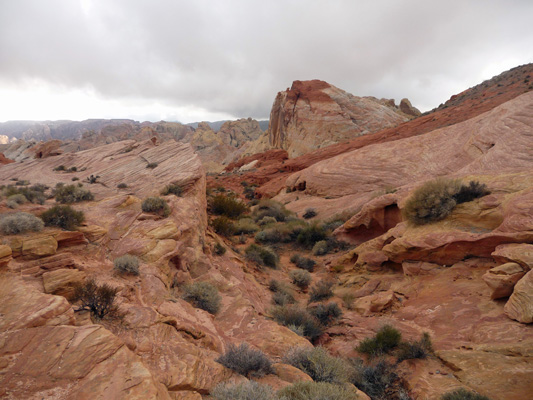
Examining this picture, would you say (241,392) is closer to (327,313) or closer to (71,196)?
(327,313)

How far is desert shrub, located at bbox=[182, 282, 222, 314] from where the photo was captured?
636cm

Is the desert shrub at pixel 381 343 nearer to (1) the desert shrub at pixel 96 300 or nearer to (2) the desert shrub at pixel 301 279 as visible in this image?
(2) the desert shrub at pixel 301 279

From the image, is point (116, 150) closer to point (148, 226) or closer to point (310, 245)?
point (148, 226)

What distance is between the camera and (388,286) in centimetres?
868

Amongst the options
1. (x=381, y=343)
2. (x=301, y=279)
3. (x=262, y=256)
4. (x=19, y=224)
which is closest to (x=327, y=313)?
(x=381, y=343)

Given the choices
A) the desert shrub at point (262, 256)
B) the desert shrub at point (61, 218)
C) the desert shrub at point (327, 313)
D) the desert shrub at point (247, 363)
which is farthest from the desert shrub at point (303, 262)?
the desert shrub at point (61, 218)

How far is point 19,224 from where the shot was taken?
209 inches

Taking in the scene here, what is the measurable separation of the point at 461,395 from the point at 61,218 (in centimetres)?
891

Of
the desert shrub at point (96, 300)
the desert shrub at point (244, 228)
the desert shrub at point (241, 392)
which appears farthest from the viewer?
the desert shrub at point (244, 228)

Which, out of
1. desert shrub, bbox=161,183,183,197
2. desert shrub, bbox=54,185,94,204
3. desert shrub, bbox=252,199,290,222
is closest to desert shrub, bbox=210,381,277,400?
desert shrub, bbox=161,183,183,197

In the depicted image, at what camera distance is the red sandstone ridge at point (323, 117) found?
4641 cm

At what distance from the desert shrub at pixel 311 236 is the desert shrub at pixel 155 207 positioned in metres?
7.59

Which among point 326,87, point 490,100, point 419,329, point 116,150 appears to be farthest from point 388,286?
point 326,87

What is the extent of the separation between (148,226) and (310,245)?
864 centimetres
